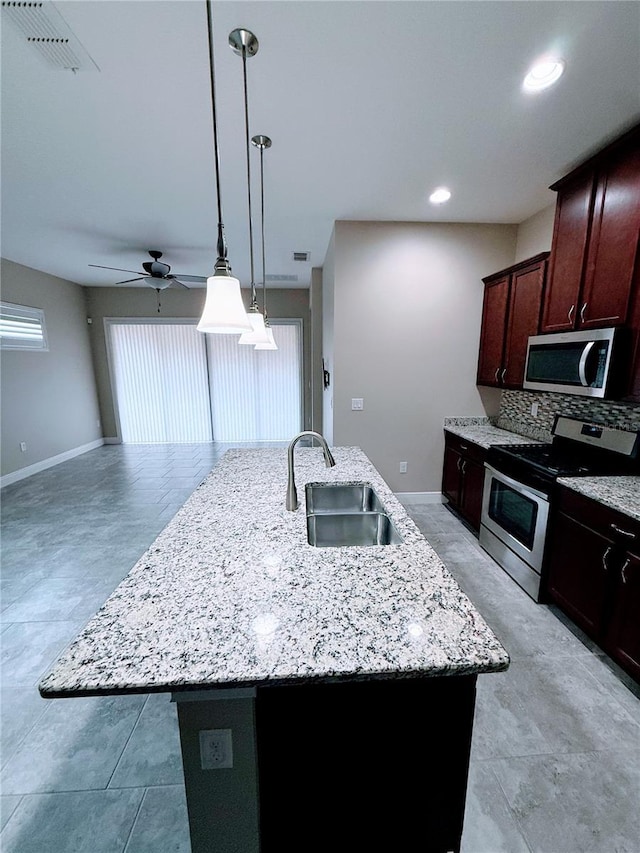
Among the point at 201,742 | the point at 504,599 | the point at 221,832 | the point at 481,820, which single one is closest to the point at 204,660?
the point at 201,742

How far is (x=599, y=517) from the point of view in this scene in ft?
5.77

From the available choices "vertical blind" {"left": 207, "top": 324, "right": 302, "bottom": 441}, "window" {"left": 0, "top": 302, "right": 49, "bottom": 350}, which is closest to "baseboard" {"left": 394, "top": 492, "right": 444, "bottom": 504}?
"vertical blind" {"left": 207, "top": 324, "right": 302, "bottom": 441}

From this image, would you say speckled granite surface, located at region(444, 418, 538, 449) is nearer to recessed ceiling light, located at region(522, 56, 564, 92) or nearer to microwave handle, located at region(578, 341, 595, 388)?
microwave handle, located at region(578, 341, 595, 388)

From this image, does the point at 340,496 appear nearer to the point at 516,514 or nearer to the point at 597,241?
the point at 516,514

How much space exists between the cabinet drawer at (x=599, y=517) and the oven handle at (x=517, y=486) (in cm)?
11

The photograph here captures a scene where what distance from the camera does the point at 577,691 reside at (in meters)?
1.65

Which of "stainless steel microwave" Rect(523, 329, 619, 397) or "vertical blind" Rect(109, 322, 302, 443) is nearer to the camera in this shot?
"stainless steel microwave" Rect(523, 329, 619, 397)

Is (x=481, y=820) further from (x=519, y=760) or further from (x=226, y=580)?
(x=226, y=580)

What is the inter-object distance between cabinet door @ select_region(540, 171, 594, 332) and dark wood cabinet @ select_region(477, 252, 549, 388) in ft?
0.51

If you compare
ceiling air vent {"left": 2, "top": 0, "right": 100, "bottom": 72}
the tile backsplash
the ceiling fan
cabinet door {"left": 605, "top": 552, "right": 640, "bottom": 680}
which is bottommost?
cabinet door {"left": 605, "top": 552, "right": 640, "bottom": 680}

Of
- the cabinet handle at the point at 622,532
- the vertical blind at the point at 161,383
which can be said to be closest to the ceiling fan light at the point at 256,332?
the cabinet handle at the point at 622,532

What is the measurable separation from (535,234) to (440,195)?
1.08 metres

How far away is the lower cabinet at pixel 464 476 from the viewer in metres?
2.98

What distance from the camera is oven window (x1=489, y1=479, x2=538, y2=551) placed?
227 cm
